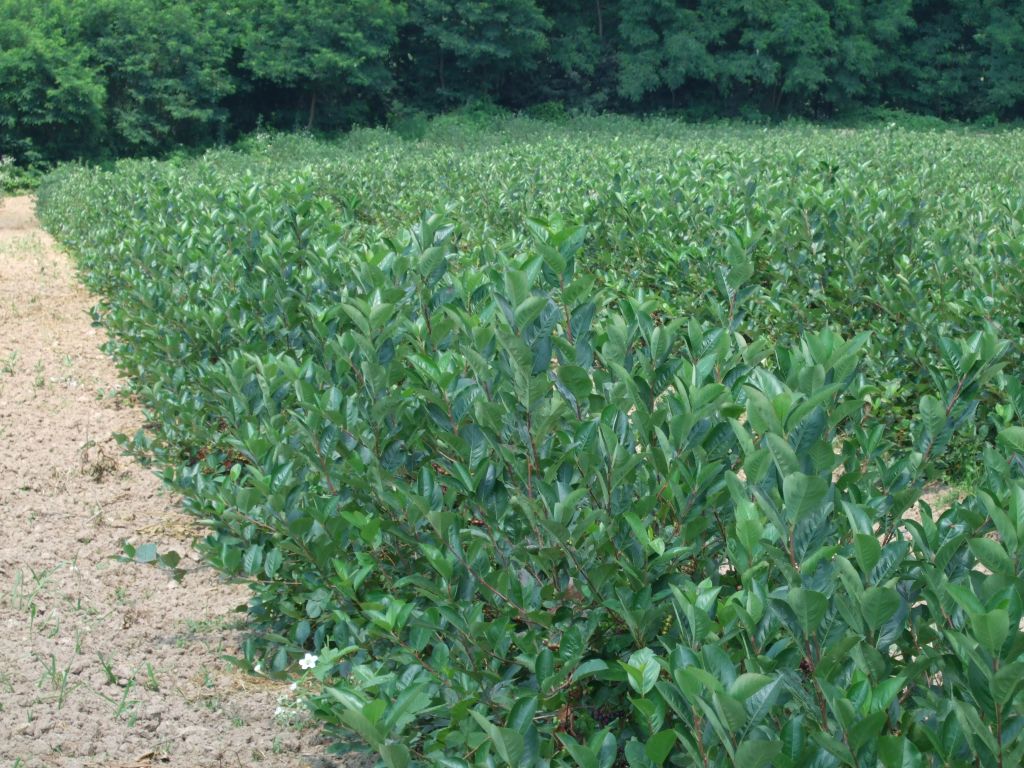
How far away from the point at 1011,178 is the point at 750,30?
25903 mm

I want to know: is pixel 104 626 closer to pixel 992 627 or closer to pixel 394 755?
pixel 394 755

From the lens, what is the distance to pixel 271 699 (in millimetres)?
3402

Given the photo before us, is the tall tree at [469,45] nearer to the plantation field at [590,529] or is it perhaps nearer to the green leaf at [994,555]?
the plantation field at [590,529]

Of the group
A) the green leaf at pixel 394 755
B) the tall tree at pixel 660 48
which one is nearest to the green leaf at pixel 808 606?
the green leaf at pixel 394 755

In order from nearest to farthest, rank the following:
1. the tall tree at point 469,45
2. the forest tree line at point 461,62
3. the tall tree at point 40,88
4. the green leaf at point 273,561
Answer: the green leaf at point 273,561, the tall tree at point 40,88, the forest tree line at point 461,62, the tall tree at point 469,45

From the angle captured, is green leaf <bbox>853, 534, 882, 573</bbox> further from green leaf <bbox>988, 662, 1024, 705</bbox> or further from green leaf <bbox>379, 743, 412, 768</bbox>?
green leaf <bbox>379, 743, 412, 768</bbox>

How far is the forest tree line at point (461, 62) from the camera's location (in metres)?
26.3

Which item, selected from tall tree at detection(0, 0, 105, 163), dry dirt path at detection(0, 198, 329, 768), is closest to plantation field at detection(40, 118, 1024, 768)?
dry dirt path at detection(0, 198, 329, 768)

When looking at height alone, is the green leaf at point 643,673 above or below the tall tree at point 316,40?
below

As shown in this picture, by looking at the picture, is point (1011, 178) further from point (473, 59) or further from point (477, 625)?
point (473, 59)

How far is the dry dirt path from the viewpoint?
312 cm

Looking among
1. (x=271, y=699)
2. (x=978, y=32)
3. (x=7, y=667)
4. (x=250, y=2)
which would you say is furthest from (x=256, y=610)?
(x=978, y=32)

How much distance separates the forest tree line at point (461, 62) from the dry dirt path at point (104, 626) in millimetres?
21767

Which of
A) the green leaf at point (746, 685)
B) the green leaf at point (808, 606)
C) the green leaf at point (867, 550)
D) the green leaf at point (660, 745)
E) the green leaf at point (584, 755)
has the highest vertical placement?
the green leaf at point (867, 550)
